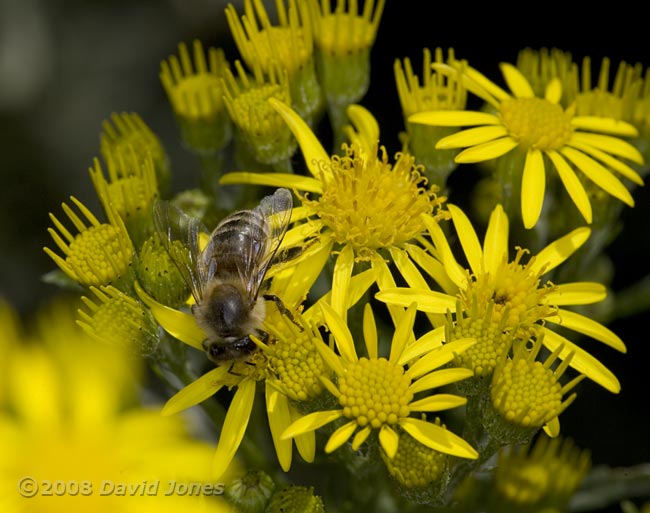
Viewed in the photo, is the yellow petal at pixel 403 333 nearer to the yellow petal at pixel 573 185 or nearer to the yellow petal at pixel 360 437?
the yellow petal at pixel 360 437

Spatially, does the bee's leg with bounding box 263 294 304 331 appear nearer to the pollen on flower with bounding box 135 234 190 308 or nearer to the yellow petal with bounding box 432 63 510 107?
the pollen on flower with bounding box 135 234 190 308

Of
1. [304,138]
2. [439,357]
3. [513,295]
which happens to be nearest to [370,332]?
[439,357]

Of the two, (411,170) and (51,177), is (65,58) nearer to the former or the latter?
(51,177)

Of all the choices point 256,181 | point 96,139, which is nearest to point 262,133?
point 256,181

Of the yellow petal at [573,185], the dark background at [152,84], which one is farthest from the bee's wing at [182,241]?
the dark background at [152,84]

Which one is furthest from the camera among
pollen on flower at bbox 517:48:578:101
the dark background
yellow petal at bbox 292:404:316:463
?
the dark background

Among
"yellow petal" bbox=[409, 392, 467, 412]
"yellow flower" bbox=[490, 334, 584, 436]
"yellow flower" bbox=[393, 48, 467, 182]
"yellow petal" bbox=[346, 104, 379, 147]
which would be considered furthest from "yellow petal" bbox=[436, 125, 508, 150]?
"yellow petal" bbox=[409, 392, 467, 412]

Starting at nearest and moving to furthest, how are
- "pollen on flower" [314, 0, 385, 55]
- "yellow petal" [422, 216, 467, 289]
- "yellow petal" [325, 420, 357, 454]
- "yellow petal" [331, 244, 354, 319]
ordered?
"yellow petal" [325, 420, 357, 454]
"yellow petal" [331, 244, 354, 319]
"yellow petal" [422, 216, 467, 289]
"pollen on flower" [314, 0, 385, 55]
